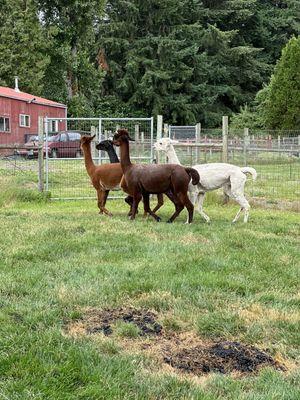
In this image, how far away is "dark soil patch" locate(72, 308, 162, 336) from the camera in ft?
14.4

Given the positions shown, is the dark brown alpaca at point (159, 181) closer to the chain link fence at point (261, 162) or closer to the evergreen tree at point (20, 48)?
the chain link fence at point (261, 162)

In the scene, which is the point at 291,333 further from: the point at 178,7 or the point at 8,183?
the point at 178,7

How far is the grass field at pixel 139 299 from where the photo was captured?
3447 mm

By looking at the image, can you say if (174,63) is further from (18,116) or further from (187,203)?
(187,203)

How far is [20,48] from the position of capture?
135 feet

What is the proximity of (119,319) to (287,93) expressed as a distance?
31.8 metres

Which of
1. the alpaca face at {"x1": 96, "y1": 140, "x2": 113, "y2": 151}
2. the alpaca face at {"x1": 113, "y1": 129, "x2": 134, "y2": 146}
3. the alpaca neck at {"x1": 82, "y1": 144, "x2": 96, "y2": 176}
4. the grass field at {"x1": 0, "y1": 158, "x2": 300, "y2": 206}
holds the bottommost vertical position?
the grass field at {"x1": 0, "y1": 158, "x2": 300, "y2": 206}

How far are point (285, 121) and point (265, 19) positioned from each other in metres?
23.6

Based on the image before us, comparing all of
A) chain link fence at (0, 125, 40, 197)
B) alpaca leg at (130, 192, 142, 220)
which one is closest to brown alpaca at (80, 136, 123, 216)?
alpaca leg at (130, 192, 142, 220)

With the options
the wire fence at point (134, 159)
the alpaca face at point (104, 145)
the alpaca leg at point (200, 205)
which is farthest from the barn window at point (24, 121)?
the alpaca leg at point (200, 205)

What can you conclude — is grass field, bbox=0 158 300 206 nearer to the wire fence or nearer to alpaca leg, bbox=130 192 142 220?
the wire fence

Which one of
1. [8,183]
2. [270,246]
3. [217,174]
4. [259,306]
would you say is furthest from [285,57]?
[259,306]

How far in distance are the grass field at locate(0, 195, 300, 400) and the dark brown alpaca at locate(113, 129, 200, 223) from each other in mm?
475

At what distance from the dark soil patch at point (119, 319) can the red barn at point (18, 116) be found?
26047mm
